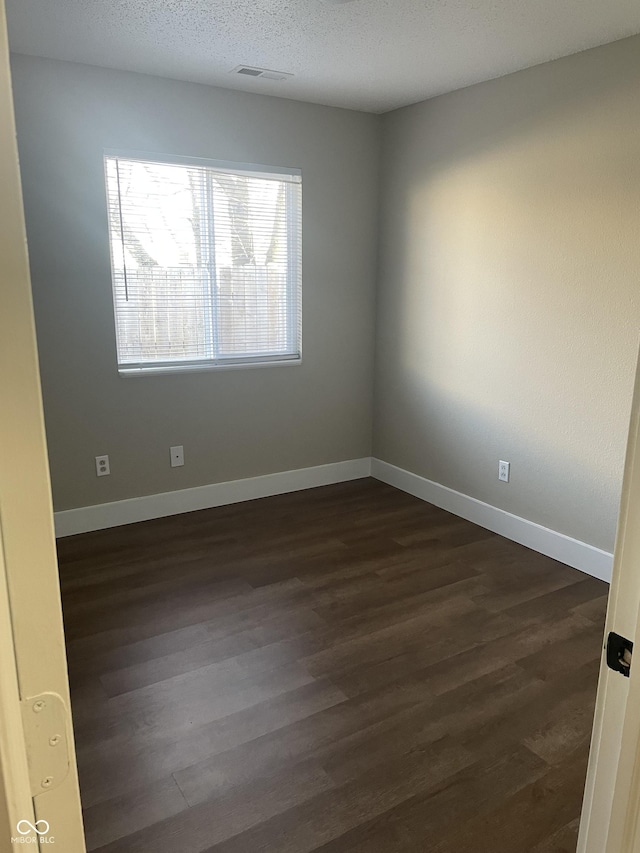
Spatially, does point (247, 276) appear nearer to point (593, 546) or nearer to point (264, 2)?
point (264, 2)

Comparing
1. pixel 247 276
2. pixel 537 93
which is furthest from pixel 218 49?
pixel 537 93

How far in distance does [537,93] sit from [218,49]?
1.58 m

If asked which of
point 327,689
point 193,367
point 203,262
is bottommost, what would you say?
point 327,689

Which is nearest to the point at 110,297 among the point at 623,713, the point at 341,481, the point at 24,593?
the point at 341,481

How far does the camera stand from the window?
3496mm

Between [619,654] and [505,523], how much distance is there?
9.29 ft

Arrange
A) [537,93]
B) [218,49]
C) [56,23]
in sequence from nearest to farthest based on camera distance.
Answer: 1. [56,23]
2. [218,49]
3. [537,93]

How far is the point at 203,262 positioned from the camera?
373cm

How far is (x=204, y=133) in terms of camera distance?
357 cm

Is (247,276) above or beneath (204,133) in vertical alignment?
beneath

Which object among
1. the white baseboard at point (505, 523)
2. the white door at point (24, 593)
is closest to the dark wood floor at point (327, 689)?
the white baseboard at point (505, 523)

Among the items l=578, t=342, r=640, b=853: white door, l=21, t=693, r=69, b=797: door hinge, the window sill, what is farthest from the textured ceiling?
l=21, t=693, r=69, b=797: door hinge

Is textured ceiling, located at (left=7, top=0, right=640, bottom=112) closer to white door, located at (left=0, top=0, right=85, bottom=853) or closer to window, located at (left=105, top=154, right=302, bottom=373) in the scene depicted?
window, located at (left=105, top=154, right=302, bottom=373)

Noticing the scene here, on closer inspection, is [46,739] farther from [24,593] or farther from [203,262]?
[203,262]
